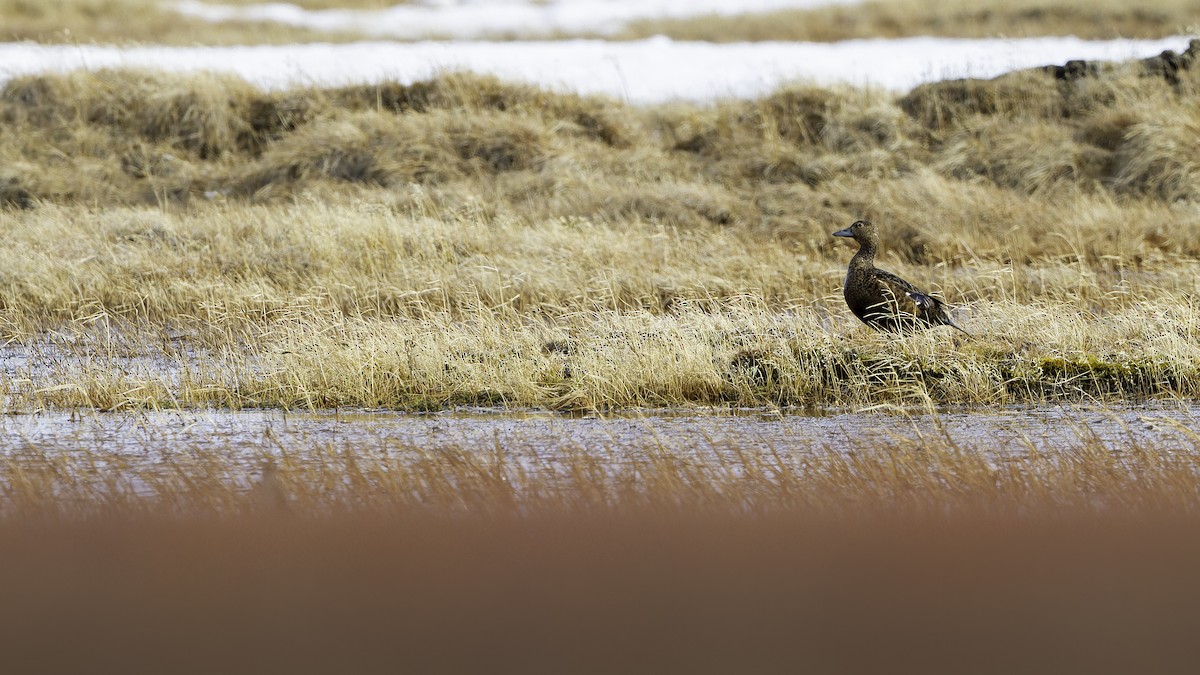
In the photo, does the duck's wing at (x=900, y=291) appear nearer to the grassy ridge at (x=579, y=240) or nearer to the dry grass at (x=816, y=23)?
the grassy ridge at (x=579, y=240)

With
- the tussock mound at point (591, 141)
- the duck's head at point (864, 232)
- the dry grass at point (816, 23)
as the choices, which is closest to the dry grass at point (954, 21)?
the dry grass at point (816, 23)

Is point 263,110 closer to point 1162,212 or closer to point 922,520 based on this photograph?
point 1162,212

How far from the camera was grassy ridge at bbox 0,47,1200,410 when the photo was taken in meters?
8.09

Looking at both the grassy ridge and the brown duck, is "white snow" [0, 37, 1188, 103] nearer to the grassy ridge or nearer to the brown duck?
the grassy ridge

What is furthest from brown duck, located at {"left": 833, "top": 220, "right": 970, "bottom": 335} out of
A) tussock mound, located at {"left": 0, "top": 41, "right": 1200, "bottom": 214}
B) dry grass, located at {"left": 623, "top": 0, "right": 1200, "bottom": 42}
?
dry grass, located at {"left": 623, "top": 0, "right": 1200, "bottom": 42}

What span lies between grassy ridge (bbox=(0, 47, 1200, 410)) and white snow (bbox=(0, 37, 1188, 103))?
1.37m

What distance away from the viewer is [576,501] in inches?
229

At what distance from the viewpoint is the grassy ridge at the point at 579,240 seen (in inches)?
319

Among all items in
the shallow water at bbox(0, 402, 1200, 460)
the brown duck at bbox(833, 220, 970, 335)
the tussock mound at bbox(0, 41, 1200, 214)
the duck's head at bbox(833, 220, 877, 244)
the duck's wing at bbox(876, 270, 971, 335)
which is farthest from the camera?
the tussock mound at bbox(0, 41, 1200, 214)

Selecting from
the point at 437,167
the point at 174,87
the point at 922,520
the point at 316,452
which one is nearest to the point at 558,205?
the point at 437,167

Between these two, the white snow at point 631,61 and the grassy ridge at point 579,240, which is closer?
the grassy ridge at point 579,240

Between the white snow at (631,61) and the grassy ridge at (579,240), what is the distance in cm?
137

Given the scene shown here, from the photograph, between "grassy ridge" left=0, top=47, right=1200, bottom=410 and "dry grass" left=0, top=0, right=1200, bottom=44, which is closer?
"grassy ridge" left=0, top=47, right=1200, bottom=410

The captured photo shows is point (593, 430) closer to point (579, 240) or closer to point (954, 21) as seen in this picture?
point (579, 240)
